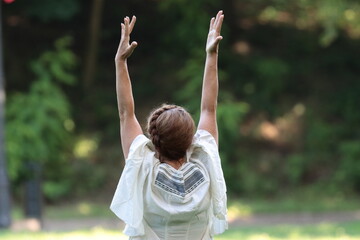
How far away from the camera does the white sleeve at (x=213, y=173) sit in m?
3.97

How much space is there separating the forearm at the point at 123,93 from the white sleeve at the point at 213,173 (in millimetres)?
362

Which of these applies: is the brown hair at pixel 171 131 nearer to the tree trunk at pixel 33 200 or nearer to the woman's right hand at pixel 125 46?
the woman's right hand at pixel 125 46

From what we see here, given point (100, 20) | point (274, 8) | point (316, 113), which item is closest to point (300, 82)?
point (316, 113)

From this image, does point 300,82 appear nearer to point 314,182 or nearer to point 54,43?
point 314,182

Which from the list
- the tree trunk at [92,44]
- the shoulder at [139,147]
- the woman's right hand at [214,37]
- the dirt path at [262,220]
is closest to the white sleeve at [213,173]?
the shoulder at [139,147]

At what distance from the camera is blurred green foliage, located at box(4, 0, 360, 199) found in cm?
2361

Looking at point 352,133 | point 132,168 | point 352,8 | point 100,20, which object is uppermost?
point 100,20

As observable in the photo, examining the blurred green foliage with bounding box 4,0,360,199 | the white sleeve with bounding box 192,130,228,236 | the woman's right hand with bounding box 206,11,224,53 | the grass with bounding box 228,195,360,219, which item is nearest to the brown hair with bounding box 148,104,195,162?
the white sleeve with bounding box 192,130,228,236

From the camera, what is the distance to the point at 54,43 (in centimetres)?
2489

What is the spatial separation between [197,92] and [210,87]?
1983 cm

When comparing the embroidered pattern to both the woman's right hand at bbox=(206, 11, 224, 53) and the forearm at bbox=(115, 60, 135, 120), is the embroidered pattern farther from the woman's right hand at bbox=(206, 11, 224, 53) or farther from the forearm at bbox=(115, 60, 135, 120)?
the woman's right hand at bbox=(206, 11, 224, 53)

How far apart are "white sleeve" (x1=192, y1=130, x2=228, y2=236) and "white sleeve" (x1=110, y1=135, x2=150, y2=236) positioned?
286 mm

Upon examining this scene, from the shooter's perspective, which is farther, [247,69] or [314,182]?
[247,69]

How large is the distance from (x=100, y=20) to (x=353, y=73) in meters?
8.34
